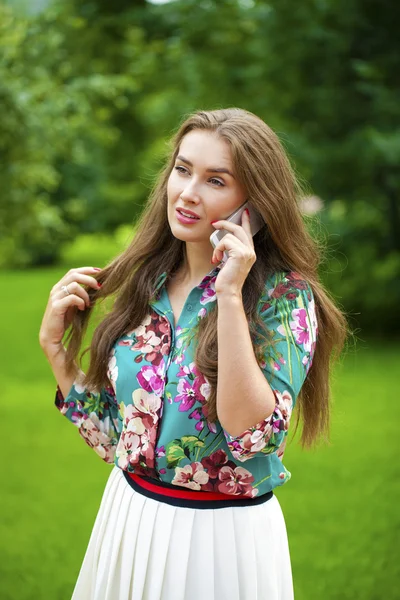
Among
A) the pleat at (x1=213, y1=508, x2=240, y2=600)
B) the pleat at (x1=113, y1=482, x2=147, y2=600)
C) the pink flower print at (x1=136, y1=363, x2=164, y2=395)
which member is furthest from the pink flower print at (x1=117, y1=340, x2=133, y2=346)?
the pleat at (x1=213, y1=508, x2=240, y2=600)

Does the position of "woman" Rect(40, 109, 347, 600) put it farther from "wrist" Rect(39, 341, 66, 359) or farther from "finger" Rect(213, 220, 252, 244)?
"wrist" Rect(39, 341, 66, 359)

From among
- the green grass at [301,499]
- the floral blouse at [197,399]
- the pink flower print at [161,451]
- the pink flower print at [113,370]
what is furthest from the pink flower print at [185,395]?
the green grass at [301,499]

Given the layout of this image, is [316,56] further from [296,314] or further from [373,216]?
[296,314]

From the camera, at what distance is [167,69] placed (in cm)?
1452

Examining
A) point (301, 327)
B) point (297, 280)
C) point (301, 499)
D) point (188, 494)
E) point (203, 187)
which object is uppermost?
point (203, 187)

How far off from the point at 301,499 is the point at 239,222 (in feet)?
15.5

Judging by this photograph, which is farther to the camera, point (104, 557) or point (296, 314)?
point (104, 557)

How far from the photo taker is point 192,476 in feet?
7.43

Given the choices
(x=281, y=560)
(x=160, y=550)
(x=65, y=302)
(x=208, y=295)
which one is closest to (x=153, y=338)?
(x=208, y=295)

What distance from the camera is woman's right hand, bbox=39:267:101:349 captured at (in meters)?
2.55

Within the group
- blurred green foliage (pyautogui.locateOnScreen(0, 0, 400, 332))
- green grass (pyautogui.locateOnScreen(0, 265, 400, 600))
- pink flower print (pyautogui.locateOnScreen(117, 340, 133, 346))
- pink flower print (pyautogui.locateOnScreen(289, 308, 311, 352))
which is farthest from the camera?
blurred green foliage (pyautogui.locateOnScreen(0, 0, 400, 332))

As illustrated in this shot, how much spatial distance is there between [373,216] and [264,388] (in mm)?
10044

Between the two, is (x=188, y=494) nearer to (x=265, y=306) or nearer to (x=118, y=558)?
(x=118, y=558)

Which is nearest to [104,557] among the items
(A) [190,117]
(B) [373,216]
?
(A) [190,117]
